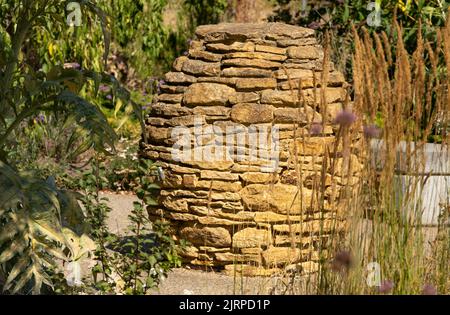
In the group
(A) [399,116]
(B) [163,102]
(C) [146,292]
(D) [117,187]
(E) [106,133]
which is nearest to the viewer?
(A) [399,116]

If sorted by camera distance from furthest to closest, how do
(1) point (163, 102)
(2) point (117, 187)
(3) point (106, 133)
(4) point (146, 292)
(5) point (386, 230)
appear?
(2) point (117, 187) < (1) point (163, 102) < (4) point (146, 292) < (3) point (106, 133) < (5) point (386, 230)

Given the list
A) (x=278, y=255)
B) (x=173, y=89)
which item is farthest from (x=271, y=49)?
(x=278, y=255)

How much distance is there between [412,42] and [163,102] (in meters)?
3.78

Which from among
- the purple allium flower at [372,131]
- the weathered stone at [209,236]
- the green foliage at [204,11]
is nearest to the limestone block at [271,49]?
the weathered stone at [209,236]

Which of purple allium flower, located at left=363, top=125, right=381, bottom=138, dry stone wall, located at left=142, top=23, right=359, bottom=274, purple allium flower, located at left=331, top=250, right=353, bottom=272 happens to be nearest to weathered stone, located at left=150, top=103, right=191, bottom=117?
dry stone wall, located at left=142, top=23, right=359, bottom=274

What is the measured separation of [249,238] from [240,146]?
52 centimetres

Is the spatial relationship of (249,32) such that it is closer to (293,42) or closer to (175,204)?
(293,42)

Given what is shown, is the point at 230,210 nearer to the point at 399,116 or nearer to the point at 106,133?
the point at 106,133

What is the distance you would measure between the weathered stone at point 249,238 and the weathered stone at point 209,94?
2.45 feet

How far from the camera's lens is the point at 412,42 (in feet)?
27.3

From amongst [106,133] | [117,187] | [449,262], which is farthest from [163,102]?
[117,187]

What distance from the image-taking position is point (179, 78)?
5.26 m

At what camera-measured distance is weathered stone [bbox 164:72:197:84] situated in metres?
5.22

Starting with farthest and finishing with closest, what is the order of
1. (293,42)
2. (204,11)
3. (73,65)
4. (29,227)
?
(204,11) → (73,65) → (293,42) → (29,227)
